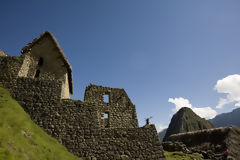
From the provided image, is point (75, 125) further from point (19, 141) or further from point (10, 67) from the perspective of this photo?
point (10, 67)

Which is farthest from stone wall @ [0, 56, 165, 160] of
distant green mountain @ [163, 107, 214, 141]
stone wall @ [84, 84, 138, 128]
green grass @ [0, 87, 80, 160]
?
distant green mountain @ [163, 107, 214, 141]

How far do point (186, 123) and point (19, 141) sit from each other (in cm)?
9511

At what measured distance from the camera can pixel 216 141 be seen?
2620 cm

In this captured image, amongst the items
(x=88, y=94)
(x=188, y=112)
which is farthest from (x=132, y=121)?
(x=188, y=112)

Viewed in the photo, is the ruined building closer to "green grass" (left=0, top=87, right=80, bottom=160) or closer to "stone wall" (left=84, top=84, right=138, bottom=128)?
"green grass" (left=0, top=87, right=80, bottom=160)

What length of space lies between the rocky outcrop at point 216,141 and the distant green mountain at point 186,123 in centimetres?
5623

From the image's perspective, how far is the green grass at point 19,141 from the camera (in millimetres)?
6234

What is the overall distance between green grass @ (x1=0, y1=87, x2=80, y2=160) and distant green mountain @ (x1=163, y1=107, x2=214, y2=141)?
8462cm

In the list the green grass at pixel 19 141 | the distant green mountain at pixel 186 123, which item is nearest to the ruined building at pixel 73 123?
the green grass at pixel 19 141

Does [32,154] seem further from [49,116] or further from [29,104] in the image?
[29,104]

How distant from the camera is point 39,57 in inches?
656

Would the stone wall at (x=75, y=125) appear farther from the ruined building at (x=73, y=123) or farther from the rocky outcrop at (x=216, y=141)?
the rocky outcrop at (x=216, y=141)

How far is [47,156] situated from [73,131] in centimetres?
333

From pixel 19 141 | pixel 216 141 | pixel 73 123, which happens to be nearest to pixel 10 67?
pixel 73 123
